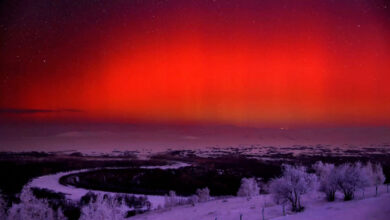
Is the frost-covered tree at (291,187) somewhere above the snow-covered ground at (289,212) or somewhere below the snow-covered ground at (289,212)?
above

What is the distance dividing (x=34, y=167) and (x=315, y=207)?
5103 inches

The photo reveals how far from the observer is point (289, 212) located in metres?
40.7

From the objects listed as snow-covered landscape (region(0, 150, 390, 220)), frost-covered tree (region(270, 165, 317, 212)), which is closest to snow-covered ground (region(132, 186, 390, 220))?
snow-covered landscape (region(0, 150, 390, 220))

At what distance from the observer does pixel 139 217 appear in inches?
1969

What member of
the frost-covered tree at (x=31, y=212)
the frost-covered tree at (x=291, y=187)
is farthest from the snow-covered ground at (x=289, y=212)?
the frost-covered tree at (x=31, y=212)

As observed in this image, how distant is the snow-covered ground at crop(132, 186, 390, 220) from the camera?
3516 cm

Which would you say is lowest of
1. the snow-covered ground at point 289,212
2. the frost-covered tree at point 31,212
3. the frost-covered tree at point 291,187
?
the frost-covered tree at point 31,212

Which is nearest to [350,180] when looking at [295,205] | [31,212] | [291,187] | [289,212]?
[295,205]

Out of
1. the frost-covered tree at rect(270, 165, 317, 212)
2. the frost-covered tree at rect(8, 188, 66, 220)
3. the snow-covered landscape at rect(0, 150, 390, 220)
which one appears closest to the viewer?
the snow-covered landscape at rect(0, 150, 390, 220)

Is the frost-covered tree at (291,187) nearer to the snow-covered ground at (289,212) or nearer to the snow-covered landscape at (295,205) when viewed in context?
the snow-covered landscape at (295,205)

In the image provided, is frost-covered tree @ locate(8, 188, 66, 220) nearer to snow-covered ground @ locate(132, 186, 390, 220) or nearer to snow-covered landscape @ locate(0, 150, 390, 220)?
snow-covered landscape @ locate(0, 150, 390, 220)

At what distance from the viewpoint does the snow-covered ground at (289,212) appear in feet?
115

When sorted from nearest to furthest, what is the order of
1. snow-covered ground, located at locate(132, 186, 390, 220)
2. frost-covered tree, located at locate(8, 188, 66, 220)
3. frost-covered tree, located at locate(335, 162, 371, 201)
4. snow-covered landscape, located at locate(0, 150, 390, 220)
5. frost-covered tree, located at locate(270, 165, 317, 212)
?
snow-covered ground, located at locate(132, 186, 390, 220) < snow-covered landscape, located at locate(0, 150, 390, 220) < frost-covered tree, located at locate(270, 165, 317, 212) < frost-covered tree, located at locate(335, 162, 371, 201) < frost-covered tree, located at locate(8, 188, 66, 220)

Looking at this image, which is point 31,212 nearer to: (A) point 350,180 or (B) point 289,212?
(B) point 289,212
